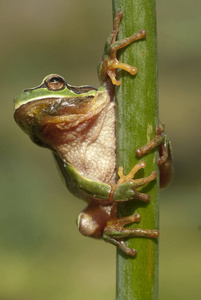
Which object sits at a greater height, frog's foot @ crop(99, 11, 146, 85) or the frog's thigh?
frog's foot @ crop(99, 11, 146, 85)

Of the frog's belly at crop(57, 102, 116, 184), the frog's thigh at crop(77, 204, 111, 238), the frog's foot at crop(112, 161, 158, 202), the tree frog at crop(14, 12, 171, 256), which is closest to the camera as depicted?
the frog's foot at crop(112, 161, 158, 202)

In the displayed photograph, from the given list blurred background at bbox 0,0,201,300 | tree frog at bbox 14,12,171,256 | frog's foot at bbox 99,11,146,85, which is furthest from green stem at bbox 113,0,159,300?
blurred background at bbox 0,0,201,300

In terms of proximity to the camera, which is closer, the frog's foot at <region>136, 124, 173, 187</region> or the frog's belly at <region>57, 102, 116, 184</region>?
the frog's foot at <region>136, 124, 173, 187</region>

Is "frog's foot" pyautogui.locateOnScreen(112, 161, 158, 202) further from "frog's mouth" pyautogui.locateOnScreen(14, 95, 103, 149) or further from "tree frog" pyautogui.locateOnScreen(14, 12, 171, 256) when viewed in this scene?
"frog's mouth" pyautogui.locateOnScreen(14, 95, 103, 149)

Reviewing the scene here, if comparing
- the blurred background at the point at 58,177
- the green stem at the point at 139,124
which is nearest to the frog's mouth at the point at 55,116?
the green stem at the point at 139,124

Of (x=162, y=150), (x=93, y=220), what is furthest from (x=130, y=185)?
(x=93, y=220)

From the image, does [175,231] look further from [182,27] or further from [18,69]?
[18,69]

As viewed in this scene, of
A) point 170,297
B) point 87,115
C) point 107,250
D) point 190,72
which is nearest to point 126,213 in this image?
point 87,115

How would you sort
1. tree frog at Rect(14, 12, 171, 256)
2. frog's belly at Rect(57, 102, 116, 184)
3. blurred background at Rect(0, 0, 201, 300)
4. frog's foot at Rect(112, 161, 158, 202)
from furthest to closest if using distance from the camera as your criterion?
blurred background at Rect(0, 0, 201, 300) → frog's belly at Rect(57, 102, 116, 184) → tree frog at Rect(14, 12, 171, 256) → frog's foot at Rect(112, 161, 158, 202)
